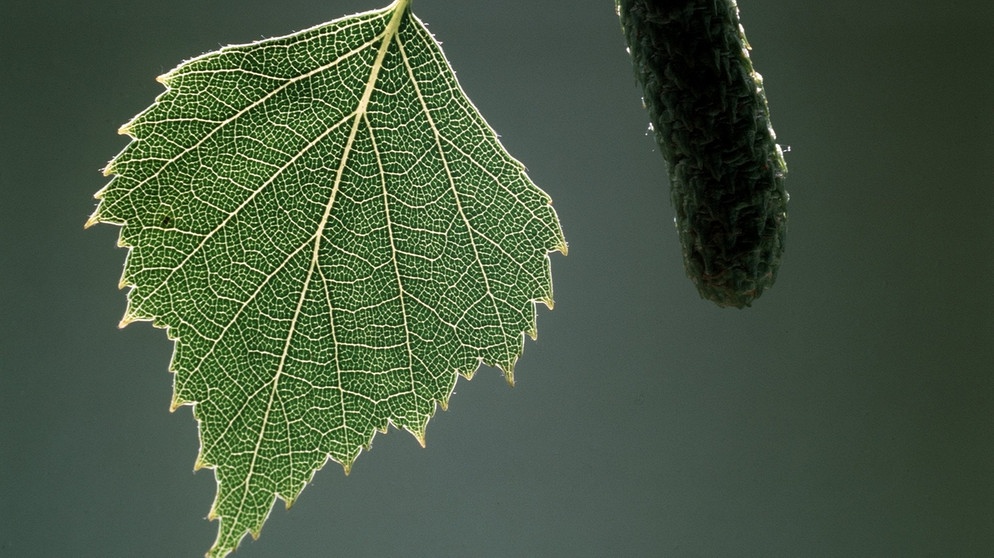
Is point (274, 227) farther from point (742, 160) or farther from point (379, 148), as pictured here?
point (742, 160)

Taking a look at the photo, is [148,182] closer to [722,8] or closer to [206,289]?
[206,289]

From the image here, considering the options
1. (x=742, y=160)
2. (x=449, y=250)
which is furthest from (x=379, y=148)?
(x=742, y=160)

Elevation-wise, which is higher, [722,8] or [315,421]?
[722,8]
